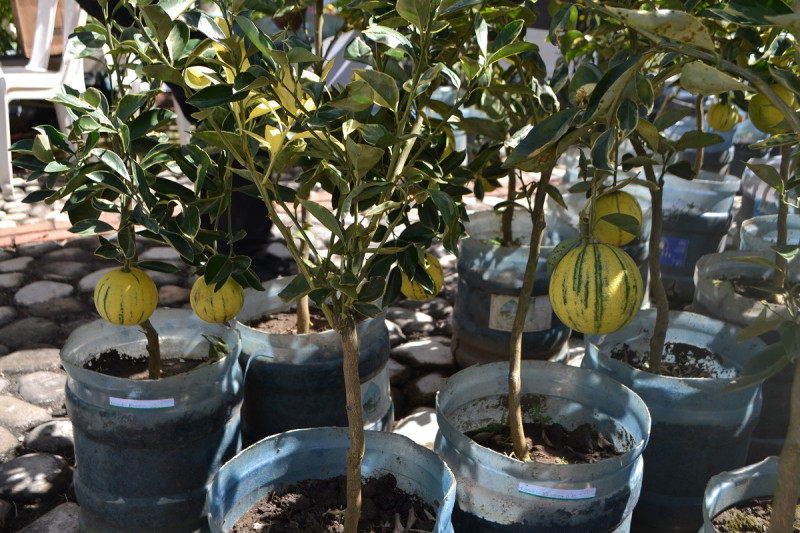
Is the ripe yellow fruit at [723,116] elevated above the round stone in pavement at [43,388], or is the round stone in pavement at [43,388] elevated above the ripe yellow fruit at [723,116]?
the ripe yellow fruit at [723,116]

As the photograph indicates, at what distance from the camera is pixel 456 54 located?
146 cm

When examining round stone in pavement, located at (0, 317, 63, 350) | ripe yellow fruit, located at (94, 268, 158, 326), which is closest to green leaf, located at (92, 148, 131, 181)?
ripe yellow fruit, located at (94, 268, 158, 326)

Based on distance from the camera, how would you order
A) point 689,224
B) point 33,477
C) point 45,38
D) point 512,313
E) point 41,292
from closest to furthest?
point 33,477, point 512,313, point 689,224, point 41,292, point 45,38

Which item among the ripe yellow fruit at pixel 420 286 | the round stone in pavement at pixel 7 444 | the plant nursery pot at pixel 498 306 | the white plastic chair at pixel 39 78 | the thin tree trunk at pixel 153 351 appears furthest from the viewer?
the white plastic chair at pixel 39 78

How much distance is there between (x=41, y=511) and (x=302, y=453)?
3.10 feet

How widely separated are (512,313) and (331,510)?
1.18 m

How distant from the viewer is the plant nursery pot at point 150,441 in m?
1.73

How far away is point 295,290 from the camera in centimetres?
129

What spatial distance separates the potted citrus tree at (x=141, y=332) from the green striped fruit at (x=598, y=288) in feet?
2.12

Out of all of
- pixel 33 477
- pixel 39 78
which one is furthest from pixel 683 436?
pixel 39 78

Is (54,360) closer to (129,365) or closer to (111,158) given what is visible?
(129,365)

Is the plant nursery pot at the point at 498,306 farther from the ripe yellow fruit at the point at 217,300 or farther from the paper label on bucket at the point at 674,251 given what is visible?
the ripe yellow fruit at the point at 217,300

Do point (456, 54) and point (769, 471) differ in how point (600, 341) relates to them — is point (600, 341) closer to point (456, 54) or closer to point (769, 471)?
point (769, 471)

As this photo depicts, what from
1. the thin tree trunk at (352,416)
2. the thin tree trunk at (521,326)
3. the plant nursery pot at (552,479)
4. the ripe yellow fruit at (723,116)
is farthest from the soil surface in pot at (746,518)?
the ripe yellow fruit at (723,116)
